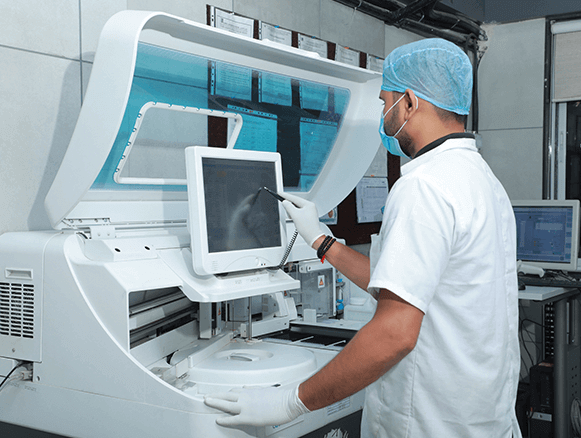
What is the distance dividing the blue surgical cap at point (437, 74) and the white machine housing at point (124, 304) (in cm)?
40

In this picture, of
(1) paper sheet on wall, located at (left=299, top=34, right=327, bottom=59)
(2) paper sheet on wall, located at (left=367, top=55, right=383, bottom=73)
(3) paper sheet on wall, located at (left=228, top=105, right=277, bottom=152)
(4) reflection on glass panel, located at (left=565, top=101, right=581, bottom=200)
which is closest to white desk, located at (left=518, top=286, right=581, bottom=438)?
(4) reflection on glass panel, located at (left=565, top=101, right=581, bottom=200)

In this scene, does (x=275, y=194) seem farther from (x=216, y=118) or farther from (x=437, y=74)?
(x=437, y=74)

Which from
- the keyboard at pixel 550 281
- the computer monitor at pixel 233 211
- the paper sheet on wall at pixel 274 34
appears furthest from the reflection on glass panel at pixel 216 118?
the keyboard at pixel 550 281

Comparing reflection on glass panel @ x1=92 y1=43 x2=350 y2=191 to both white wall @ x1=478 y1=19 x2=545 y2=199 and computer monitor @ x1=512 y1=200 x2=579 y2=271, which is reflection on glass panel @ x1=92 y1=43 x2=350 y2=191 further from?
white wall @ x1=478 y1=19 x2=545 y2=199

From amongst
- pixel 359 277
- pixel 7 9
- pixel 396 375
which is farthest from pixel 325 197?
pixel 7 9

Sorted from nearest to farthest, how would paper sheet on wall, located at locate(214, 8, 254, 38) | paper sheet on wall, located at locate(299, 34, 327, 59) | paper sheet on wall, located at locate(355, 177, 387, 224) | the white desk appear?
paper sheet on wall, located at locate(214, 8, 254, 38)
paper sheet on wall, located at locate(299, 34, 327, 59)
the white desk
paper sheet on wall, located at locate(355, 177, 387, 224)

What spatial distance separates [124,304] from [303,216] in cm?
61

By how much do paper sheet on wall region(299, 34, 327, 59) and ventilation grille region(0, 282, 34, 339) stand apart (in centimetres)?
191

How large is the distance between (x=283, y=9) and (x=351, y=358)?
2124 millimetres

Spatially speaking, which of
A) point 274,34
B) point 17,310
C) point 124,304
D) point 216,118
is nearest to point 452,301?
point 124,304

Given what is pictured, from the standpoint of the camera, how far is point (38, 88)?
5.69ft

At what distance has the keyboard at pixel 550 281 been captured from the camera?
3220 mm

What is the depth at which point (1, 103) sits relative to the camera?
64.7 inches

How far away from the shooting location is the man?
111 cm
